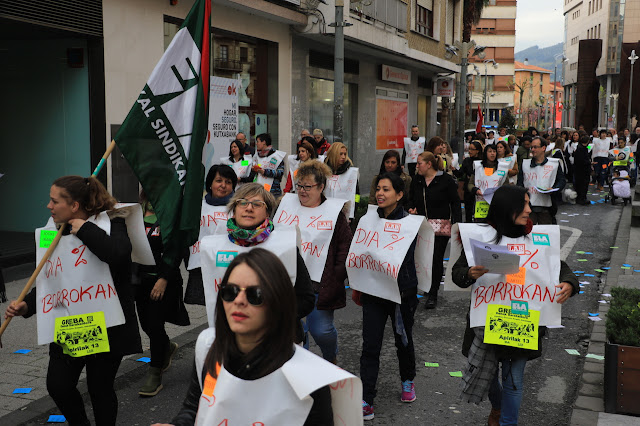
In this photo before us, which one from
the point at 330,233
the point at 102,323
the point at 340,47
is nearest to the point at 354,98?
the point at 340,47

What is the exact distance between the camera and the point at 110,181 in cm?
1110

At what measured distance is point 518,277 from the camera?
4223 mm

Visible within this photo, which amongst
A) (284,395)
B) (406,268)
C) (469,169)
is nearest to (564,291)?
(406,268)

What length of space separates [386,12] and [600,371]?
682 inches

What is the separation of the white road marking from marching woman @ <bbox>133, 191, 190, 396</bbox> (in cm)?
723

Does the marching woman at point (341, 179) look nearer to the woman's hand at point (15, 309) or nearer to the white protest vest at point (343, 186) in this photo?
the white protest vest at point (343, 186)

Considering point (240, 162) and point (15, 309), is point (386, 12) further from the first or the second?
point (15, 309)

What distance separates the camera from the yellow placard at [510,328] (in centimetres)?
412

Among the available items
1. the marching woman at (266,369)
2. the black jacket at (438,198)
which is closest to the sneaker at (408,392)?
the black jacket at (438,198)

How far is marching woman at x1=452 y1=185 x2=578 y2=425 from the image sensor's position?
4172 mm

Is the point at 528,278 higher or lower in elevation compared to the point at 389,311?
higher

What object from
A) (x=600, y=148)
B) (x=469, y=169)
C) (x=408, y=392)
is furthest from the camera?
(x=600, y=148)

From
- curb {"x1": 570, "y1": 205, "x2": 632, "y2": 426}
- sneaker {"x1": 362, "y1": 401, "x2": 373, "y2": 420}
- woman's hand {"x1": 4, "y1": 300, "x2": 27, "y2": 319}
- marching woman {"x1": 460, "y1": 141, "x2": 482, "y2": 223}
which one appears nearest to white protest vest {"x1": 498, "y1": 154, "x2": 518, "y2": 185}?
marching woman {"x1": 460, "y1": 141, "x2": 482, "y2": 223}

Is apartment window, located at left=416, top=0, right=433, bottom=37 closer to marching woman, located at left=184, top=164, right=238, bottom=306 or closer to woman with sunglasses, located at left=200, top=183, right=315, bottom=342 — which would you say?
marching woman, located at left=184, top=164, right=238, bottom=306
